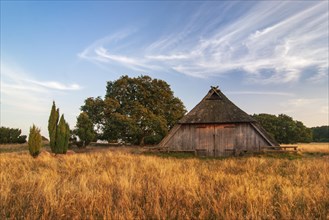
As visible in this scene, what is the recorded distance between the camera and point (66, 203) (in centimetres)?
521

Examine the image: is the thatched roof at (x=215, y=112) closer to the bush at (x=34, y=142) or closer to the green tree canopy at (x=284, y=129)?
the bush at (x=34, y=142)

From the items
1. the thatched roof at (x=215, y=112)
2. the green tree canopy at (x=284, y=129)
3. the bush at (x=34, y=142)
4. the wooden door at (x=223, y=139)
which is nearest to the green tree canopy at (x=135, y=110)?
the thatched roof at (x=215, y=112)

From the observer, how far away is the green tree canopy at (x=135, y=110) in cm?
3922

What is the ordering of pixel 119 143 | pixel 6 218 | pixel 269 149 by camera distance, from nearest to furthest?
pixel 6 218 < pixel 269 149 < pixel 119 143

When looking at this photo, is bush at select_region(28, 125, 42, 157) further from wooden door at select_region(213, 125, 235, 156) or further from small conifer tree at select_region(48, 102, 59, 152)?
wooden door at select_region(213, 125, 235, 156)

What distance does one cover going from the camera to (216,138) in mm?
25375

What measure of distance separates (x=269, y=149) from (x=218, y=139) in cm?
450

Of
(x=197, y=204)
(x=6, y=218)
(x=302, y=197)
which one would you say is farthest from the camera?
(x=302, y=197)

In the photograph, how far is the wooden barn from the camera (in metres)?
24.7

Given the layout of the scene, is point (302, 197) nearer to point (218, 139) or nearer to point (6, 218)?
point (6, 218)

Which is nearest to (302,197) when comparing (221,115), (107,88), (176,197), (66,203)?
(176,197)

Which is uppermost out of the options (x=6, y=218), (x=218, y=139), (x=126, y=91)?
(x=126, y=91)

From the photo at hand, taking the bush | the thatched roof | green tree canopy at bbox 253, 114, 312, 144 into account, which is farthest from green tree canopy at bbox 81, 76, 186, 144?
green tree canopy at bbox 253, 114, 312, 144

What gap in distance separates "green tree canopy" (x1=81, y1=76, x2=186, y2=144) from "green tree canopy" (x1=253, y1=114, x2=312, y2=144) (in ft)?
113
